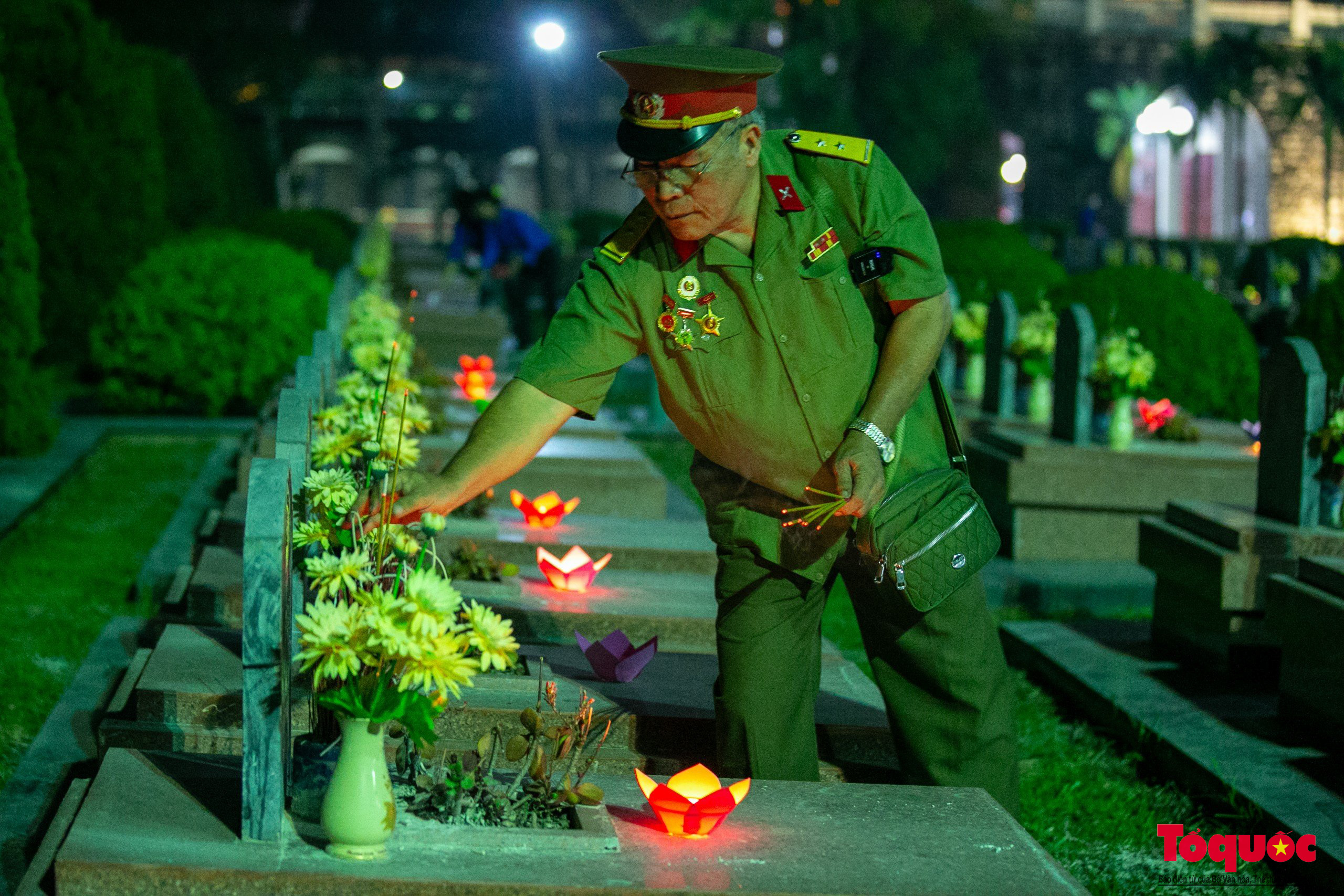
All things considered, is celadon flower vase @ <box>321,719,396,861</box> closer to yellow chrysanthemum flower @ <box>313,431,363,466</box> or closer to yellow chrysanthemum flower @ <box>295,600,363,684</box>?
yellow chrysanthemum flower @ <box>295,600,363,684</box>

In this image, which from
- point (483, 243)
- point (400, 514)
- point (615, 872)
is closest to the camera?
point (615, 872)

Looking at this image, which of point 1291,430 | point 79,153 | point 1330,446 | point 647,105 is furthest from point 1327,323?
point 79,153

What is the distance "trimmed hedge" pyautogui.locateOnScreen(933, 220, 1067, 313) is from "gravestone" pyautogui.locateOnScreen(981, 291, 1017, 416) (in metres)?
3.21

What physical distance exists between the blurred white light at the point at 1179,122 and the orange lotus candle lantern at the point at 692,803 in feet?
167

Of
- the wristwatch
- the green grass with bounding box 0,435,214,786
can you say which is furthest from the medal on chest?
the green grass with bounding box 0,435,214,786

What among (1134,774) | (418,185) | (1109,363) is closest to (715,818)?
(1134,774)

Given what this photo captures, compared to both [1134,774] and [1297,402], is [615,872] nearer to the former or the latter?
[1134,774]

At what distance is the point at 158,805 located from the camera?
9.34 ft

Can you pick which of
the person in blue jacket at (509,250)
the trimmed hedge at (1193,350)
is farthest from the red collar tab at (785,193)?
the person in blue jacket at (509,250)

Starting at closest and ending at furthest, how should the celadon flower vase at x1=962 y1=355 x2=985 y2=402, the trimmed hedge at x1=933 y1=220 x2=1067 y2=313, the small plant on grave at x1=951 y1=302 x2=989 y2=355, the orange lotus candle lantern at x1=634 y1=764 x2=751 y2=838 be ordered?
1. the orange lotus candle lantern at x1=634 y1=764 x2=751 y2=838
2. the celadon flower vase at x1=962 y1=355 x2=985 y2=402
3. the small plant on grave at x1=951 y1=302 x2=989 y2=355
4. the trimmed hedge at x1=933 y1=220 x2=1067 y2=313

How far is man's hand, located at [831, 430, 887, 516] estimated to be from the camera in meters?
3.13

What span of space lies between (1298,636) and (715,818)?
2.73 metres

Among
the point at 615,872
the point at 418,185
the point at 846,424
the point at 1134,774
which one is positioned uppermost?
the point at 418,185

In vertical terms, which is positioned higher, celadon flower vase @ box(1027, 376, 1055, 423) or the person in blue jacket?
the person in blue jacket
